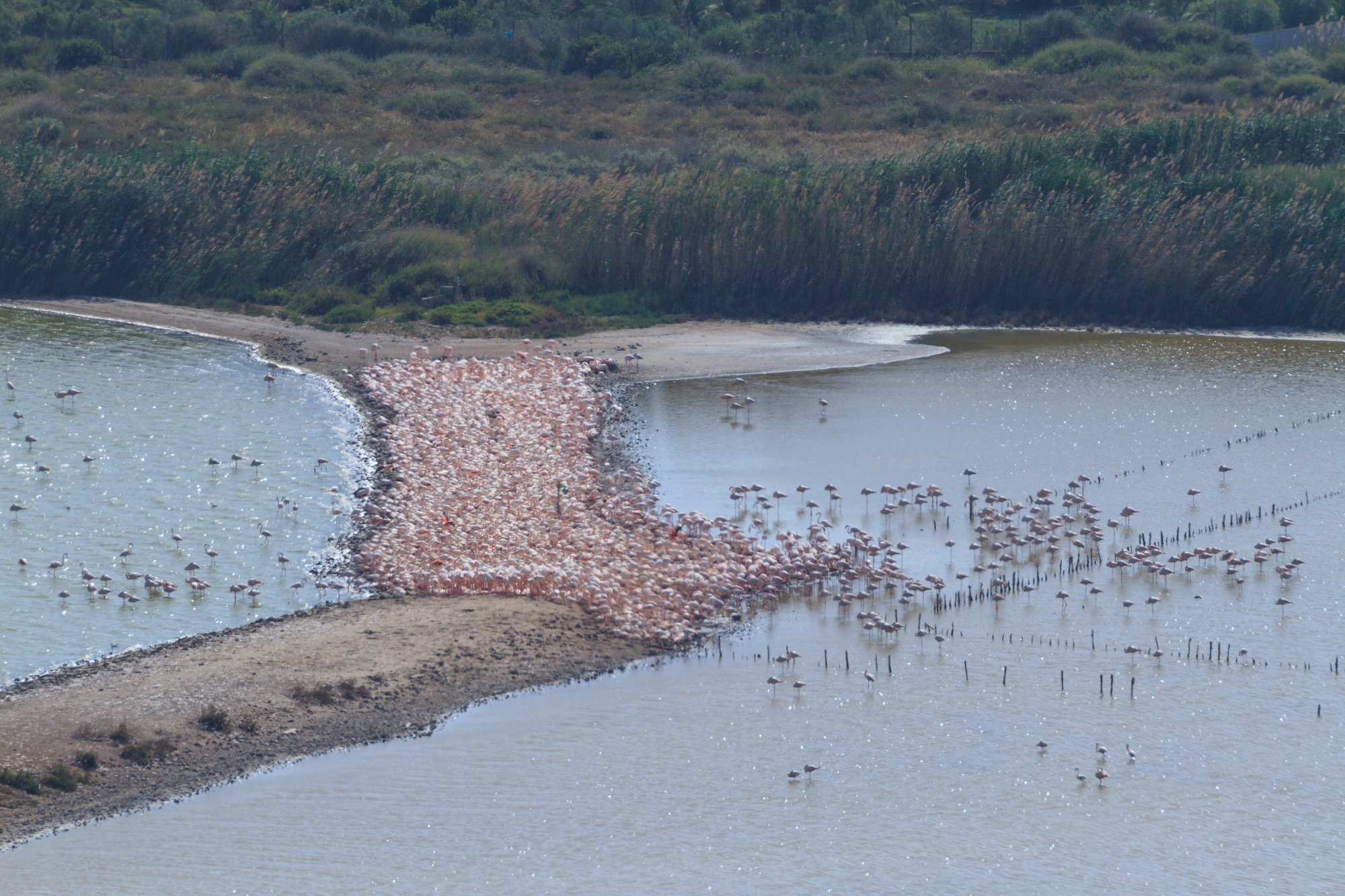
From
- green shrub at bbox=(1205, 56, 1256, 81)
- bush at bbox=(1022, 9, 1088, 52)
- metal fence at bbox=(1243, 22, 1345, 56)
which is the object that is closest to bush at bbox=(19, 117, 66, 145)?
bush at bbox=(1022, 9, 1088, 52)

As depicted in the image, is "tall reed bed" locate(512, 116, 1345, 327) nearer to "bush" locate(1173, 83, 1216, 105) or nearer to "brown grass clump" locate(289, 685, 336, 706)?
"bush" locate(1173, 83, 1216, 105)

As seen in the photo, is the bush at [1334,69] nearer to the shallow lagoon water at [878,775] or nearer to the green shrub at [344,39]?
the green shrub at [344,39]

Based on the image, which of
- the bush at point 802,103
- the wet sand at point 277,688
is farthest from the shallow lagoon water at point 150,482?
Answer: the bush at point 802,103

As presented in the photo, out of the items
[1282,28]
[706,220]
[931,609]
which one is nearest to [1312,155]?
[706,220]

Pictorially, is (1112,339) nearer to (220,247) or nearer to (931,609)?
(931,609)

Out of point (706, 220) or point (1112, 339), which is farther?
point (706, 220)

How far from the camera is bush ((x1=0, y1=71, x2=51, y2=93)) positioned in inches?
1950

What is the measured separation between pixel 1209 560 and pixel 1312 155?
72.5 feet

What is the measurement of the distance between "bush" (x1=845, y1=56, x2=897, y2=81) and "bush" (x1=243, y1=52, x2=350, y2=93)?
20084 millimetres

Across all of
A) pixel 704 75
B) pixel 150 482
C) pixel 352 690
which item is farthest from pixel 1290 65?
pixel 352 690

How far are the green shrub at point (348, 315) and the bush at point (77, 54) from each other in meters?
32.5

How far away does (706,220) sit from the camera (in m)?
31.7

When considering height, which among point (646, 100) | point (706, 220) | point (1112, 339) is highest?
point (646, 100)

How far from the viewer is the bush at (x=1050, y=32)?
62.6m
